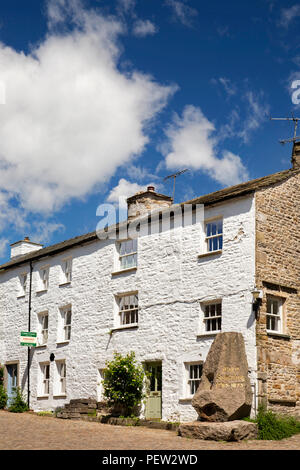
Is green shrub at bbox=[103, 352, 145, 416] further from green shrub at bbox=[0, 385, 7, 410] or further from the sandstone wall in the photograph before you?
green shrub at bbox=[0, 385, 7, 410]

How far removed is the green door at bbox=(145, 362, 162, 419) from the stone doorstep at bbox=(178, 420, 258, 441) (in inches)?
184

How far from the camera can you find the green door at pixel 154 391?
22.9m

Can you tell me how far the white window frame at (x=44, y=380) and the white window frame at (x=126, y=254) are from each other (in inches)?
249

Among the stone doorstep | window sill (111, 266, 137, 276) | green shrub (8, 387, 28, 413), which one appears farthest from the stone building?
the stone doorstep

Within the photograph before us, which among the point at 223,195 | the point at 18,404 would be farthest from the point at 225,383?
the point at 18,404

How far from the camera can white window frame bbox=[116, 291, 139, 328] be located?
81.9 ft

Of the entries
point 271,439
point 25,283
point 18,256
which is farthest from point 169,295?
point 18,256

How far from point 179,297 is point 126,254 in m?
3.91

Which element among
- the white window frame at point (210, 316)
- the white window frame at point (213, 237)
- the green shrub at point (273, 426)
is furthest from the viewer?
the white window frame at point (213, 237)

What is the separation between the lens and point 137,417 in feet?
76.0

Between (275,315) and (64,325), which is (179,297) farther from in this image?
(64,325)

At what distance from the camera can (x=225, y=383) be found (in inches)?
746

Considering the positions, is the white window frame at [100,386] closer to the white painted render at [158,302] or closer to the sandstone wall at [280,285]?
the white painted render at [158,302]

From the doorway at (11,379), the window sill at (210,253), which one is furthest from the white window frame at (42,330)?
the window sill at (210,253)
